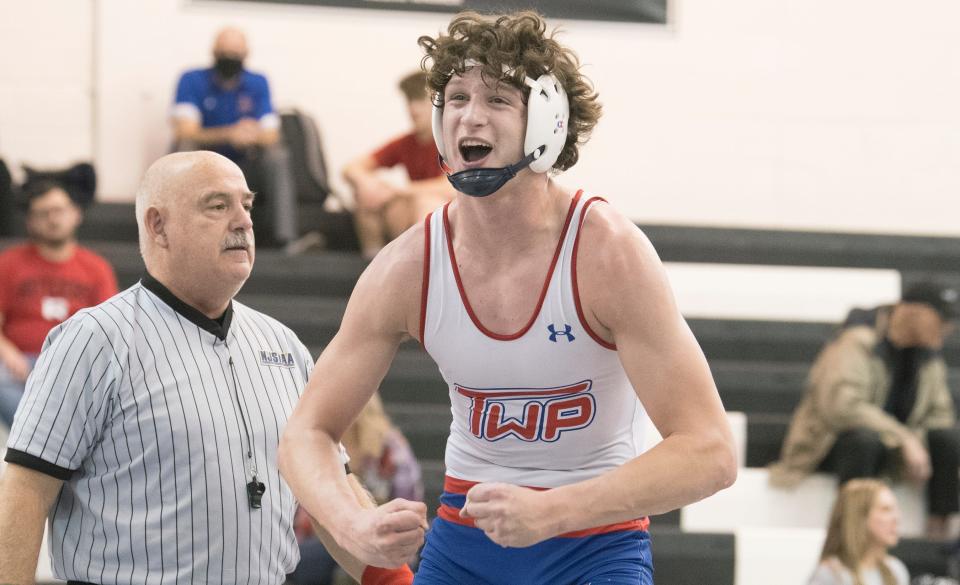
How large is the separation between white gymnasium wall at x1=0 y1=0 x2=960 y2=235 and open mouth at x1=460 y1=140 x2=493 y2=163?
6.51 metres

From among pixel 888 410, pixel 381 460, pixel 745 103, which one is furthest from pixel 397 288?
pixel 745 103

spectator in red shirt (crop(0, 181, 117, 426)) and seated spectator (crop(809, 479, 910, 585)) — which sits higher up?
spectator in red shirt (crop(0, 181, 117, 426))

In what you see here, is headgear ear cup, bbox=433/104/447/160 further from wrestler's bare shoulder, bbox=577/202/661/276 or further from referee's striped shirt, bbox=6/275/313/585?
referee's striped shirt, bbox=6/275/313/585

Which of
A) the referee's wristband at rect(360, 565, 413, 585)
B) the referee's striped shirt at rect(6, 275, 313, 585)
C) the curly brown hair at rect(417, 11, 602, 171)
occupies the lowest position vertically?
the referee's wristband at rect(360, 565, 413, 585)

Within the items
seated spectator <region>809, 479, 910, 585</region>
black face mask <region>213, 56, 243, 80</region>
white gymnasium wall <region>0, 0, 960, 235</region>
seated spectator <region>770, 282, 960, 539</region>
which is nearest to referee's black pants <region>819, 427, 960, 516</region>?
seated spectator <region>770, 282, 960, 539</region>

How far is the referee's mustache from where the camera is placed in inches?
127

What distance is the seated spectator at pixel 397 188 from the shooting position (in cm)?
739

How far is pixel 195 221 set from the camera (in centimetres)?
324

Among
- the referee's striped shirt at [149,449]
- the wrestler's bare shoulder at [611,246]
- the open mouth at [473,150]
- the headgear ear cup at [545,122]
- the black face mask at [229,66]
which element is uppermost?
the headgear ear cup at [545,122]

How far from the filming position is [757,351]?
7.97 m

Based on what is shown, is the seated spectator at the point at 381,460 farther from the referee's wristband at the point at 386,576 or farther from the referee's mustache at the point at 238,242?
the referee's mustache at the point at 238,242

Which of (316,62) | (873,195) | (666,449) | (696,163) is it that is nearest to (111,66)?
(316,62)

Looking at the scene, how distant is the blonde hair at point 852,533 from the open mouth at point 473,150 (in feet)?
11.7

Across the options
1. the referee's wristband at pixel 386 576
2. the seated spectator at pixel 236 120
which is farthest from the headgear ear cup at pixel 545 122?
the seated spectator at pixel 236 120
